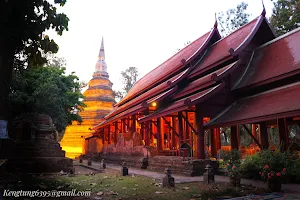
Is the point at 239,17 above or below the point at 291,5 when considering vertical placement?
above

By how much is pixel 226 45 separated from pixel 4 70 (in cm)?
1173

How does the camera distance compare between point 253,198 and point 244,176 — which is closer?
point 253,198

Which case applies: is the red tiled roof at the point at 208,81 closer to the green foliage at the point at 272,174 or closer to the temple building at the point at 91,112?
the green foliage at the point at 272,174

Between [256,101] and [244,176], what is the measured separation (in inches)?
127

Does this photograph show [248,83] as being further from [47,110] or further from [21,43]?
[47,110]

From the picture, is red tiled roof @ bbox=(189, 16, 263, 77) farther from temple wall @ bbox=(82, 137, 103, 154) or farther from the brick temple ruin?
temple wall @ bbox=(82, 137, 103, 154)

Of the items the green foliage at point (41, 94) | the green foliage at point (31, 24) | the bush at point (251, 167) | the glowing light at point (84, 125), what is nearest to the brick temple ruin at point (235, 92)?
the bush at point (251, 167)

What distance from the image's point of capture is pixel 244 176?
7.91 meters

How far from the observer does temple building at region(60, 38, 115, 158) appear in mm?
30125

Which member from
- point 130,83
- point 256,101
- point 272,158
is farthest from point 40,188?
point 130,83

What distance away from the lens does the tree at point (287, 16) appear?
16.4 m

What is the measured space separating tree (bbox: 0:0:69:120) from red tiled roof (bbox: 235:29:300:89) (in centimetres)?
798

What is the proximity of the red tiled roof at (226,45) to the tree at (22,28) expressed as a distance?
8800mm

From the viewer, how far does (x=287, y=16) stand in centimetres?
1695
